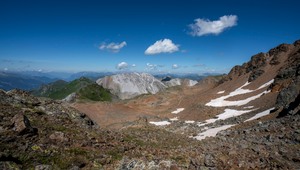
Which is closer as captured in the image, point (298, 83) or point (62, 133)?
point (62, 133)

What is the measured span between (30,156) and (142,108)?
7991cm

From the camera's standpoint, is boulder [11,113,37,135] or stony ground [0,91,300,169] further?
boulder [11,113,37,135]

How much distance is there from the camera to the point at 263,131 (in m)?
25.8

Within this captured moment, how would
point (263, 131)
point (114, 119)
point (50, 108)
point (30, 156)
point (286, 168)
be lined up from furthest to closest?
point (114, 119), point (263, 131), point (50, 108), point (286, 168), point (30, 156)

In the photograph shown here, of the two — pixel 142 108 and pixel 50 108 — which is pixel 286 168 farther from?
pixel 142 108

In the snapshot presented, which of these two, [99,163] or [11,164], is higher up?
[11,164]

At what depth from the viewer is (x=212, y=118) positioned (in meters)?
56.1

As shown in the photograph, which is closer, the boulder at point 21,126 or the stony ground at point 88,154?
the stony ground at point 88,154

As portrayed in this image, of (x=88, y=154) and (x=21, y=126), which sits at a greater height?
(x=21, y=126)

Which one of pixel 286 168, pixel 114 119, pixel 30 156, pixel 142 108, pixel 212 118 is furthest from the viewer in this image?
pixel 142 108

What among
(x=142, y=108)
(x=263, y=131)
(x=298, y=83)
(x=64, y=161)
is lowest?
(x=142, y=108)

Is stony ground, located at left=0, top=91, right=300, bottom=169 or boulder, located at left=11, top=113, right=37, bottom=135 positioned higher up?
boulder, located at left=11, top=113, right=37, bottom=135

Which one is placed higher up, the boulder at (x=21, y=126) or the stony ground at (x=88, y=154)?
the boulder at (x=21, y=126)

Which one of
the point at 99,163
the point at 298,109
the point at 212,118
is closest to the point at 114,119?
the point at 212,118
